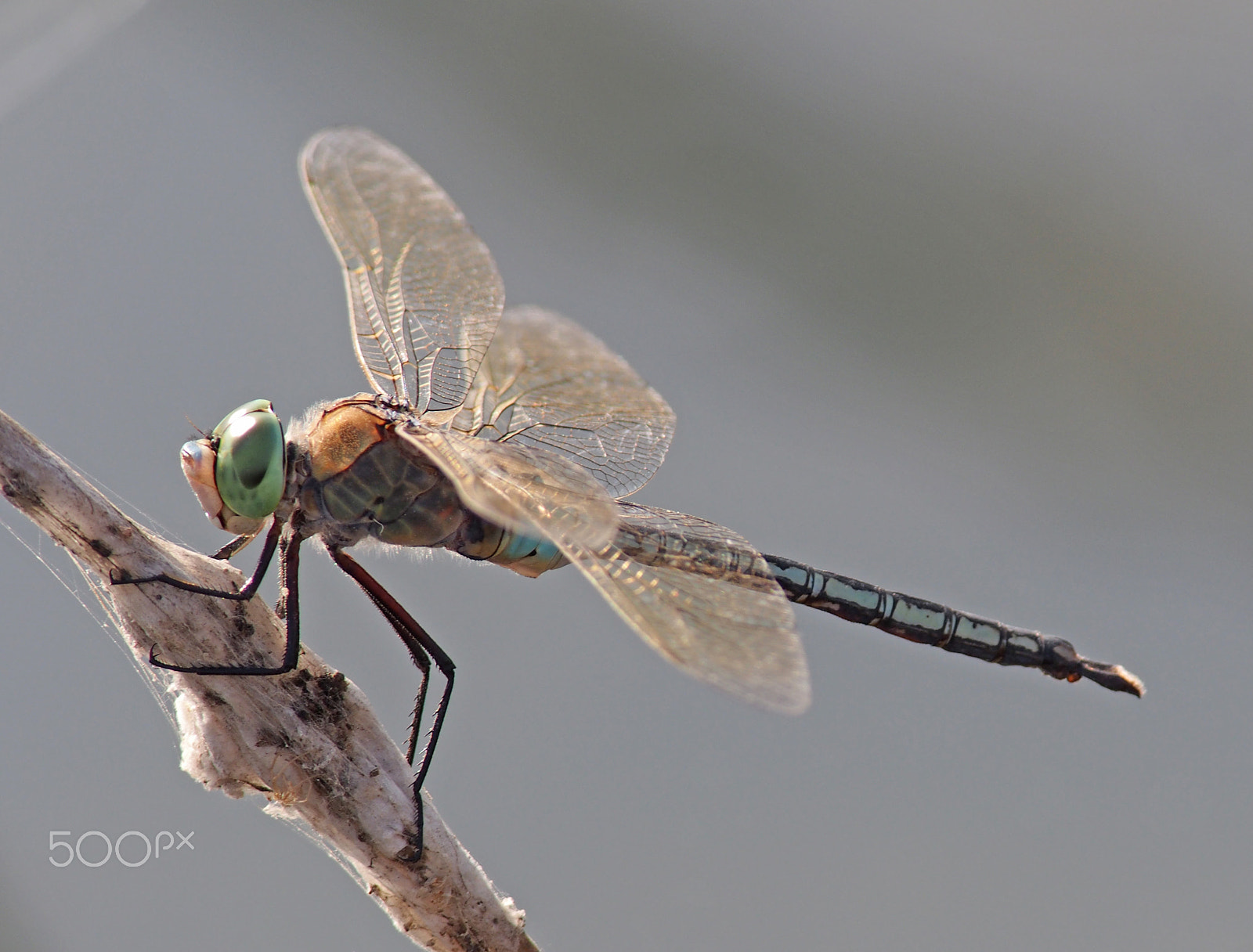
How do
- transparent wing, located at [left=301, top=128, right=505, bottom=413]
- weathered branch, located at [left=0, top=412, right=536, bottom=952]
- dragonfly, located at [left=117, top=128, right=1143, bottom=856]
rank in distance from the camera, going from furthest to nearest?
transparent wing, located at [left=301, top=128, right=505, bottom=413] < dragonfly, located at [left=117, top=128, right=1143, bottom=856] < weathered branch, located at [left=0, top=412, right=536, bottom=952]

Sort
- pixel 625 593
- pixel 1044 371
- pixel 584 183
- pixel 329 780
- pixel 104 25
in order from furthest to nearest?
pixel 584 183, pixel 1044 371, pixel 104 25, pixel 625 593, pixel 329 780

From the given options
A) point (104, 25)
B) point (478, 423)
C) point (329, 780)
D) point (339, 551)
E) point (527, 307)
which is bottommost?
point (329, 780)

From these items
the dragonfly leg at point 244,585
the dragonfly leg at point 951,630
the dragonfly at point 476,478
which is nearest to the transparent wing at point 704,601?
the dragonfly at point 476,478

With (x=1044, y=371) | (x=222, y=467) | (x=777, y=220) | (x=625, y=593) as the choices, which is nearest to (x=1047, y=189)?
(x=1044, y=371)

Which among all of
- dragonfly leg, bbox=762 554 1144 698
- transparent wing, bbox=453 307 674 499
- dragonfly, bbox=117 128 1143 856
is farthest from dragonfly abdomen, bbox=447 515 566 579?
dragonfly leg, bbox=762 554 1144 698

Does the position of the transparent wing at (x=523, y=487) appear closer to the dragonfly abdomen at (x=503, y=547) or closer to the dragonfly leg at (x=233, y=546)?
the dragonfly abdomen at (x=503, y=547)

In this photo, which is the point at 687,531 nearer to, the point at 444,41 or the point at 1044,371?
the point at 1044,371

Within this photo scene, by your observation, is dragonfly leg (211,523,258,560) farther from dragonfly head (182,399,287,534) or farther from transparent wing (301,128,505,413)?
transparent wing (301,128,505,413)

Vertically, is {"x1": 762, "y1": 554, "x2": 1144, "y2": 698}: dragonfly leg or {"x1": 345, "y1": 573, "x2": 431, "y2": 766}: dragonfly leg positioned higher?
{"x1": 762, "y1": 554, "x2": 1144, "y2": 698}: dragonfly leg
